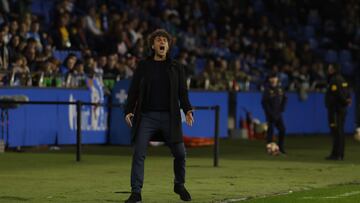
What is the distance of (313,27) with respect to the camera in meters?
44.0

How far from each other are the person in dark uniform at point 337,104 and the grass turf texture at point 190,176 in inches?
17.9

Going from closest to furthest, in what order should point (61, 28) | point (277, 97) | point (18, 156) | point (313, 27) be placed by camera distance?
1. point (18, 156)
2. point (277, 97)
3. point (61, 28)
4. point (313, 27)

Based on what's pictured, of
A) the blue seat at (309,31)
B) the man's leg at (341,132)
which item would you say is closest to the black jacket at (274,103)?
the man's leg at (341,132)

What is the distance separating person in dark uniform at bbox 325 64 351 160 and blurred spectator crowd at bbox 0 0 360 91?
6.76 meters

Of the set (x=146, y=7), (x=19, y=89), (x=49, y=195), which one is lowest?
(x=49, y=195)

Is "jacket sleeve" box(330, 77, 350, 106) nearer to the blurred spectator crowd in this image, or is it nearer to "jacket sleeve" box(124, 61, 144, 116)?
the blurred spectator crowd

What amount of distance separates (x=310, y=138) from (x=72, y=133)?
34.9 ft

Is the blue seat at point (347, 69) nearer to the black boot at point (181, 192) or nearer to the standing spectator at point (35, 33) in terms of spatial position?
the standing spectator at point (35, 33)

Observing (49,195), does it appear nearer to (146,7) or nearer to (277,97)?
(277,97)

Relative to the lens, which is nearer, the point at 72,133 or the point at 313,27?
the point at 72,133

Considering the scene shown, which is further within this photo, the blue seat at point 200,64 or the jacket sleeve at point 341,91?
the blue seat at point 200,64

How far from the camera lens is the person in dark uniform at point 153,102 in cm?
1332

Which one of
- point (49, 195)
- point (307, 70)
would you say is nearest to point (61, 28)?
point (307, 70)

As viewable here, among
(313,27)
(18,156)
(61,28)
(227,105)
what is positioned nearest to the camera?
(18,156)
